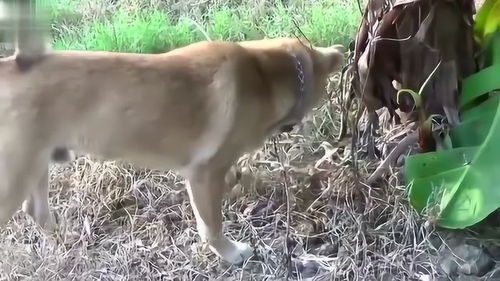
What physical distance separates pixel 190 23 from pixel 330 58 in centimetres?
48

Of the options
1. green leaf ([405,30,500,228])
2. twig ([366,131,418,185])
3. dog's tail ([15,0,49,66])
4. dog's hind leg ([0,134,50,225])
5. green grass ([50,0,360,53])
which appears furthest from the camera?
green grass ([50,0,360,53])

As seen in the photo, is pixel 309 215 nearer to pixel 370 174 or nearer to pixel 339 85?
pixel 370 174

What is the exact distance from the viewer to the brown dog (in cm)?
146

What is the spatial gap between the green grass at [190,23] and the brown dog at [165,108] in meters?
0.28

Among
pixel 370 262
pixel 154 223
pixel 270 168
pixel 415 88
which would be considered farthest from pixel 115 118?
pixel 415 88

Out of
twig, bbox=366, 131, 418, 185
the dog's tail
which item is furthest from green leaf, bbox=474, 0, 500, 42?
the dog's tail

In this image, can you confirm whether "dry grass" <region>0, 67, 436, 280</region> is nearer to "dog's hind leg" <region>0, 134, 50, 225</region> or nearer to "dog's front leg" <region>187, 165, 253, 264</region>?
"dog's front leg" <region>187, 165, 253, 264</region>

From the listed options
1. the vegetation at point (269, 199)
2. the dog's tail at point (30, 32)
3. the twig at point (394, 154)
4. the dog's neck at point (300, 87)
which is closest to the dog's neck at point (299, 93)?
the dog's neck at point (300, 87)

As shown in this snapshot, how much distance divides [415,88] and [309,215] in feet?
1.35

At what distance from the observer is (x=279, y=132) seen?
1.79 meters

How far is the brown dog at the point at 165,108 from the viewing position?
4.80 feet

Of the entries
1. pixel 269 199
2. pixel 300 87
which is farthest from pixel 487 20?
pixel 269 199

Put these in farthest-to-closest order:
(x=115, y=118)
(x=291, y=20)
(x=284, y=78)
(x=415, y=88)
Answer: (x=291, y=20)
(x=415, y=88)
(x=284, y=78)
(x=115, y=118)

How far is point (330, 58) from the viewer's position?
1.75 meters
